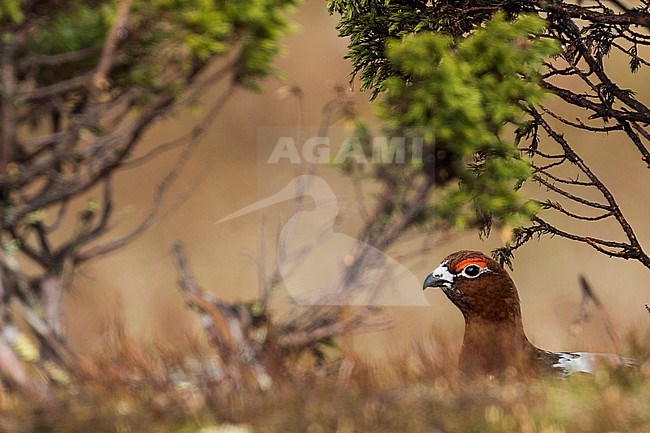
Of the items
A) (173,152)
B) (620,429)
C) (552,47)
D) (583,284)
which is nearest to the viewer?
(620,429)

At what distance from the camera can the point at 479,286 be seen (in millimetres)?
3635

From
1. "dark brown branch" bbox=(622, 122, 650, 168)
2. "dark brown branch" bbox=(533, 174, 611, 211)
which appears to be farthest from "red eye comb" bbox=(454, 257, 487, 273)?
"dark brown branch" bbox=(622, 122, 650, 168)

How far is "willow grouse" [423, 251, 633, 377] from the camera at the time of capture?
3586mm

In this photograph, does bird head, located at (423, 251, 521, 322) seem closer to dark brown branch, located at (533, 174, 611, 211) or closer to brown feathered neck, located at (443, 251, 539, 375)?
brown feathered neck, located at (443, 251, 539, 375)

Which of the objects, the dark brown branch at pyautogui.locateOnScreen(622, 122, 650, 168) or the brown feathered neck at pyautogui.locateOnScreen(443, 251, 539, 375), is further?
the dark brown branch at pyautogui.locateOnScreen(622, 122, 650, 168)

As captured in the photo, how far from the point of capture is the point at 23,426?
354 centimetres

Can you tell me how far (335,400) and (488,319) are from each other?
0.79 m

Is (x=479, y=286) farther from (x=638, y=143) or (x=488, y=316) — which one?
(x=638, y=143)

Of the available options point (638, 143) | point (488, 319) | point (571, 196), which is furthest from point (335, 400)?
point (638, 143)

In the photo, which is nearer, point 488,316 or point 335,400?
point 335,400

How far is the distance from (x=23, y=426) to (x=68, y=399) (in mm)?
220

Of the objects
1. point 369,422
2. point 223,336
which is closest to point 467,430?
point 369,422

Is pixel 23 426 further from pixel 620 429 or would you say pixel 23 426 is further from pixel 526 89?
pixel 526 89

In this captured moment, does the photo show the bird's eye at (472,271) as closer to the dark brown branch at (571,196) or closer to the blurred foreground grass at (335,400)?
the blurred foreground grass at (335,400)
